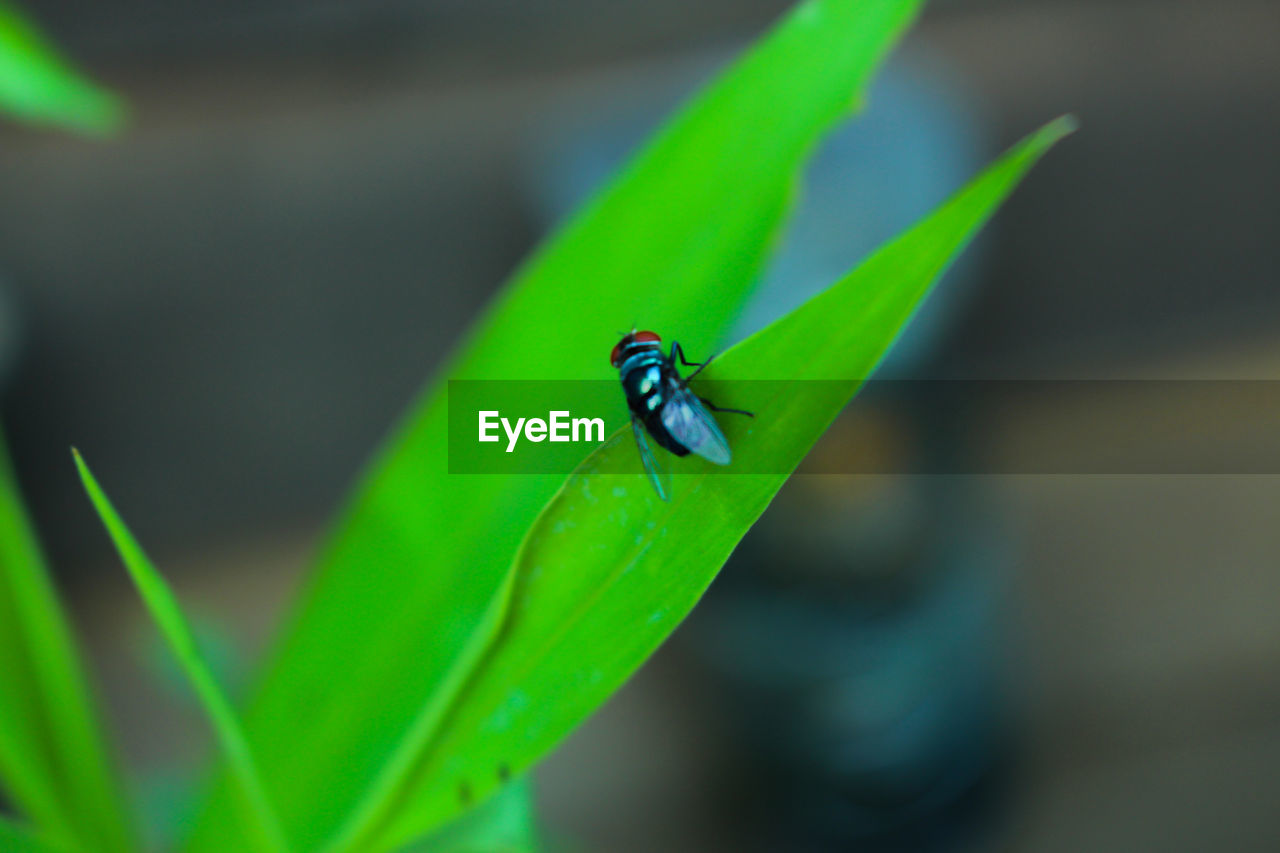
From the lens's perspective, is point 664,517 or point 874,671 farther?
point 874,671

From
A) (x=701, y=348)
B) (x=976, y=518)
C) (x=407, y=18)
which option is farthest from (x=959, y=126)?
(x=701, y=348)

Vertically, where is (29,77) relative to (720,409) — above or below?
above

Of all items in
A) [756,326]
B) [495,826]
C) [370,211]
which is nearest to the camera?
[495,826]

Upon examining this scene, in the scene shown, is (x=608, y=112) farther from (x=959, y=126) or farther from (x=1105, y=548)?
(x=1105, y=548)

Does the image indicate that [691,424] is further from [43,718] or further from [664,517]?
[43,718]

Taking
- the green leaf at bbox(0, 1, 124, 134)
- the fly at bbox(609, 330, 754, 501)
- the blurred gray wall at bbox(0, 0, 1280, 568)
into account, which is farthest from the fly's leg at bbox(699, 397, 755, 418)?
the blurred gray wall at bbox(0, 0, 1280, 568)

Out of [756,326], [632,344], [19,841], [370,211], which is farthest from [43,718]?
[370,211]

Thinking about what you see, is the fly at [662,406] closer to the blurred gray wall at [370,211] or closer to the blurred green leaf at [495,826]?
the blurred green leaf at [495,826]
